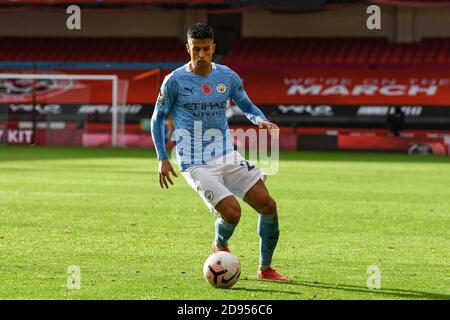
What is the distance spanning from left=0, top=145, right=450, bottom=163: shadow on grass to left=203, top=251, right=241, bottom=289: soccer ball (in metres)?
20.1

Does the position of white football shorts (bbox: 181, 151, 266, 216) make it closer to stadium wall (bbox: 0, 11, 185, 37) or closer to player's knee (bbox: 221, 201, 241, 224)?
player's knee (bbox: 221, 201, 241, 224)

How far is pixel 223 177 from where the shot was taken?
9352 mm

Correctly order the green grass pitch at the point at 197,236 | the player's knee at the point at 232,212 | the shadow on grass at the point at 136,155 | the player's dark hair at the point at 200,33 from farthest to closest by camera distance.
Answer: the shadow on grass at the point at 136,155, the player's knee at the point at 232,212, the player's dark hair at the point at 200,33, the green grass pitch at the point at 197,236

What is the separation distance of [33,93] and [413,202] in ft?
78.5

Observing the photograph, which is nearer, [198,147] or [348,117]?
[198,147]

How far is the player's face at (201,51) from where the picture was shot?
8.98m

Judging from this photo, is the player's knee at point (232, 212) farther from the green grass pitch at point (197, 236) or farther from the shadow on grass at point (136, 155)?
the shadow on grass at point (136, 155)

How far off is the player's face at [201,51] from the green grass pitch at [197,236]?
1857 mm

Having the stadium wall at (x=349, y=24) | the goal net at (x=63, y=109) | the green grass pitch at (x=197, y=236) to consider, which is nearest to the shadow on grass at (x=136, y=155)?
the goal net at (x=63, y=109)

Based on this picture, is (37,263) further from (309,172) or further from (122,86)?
(122,86)
